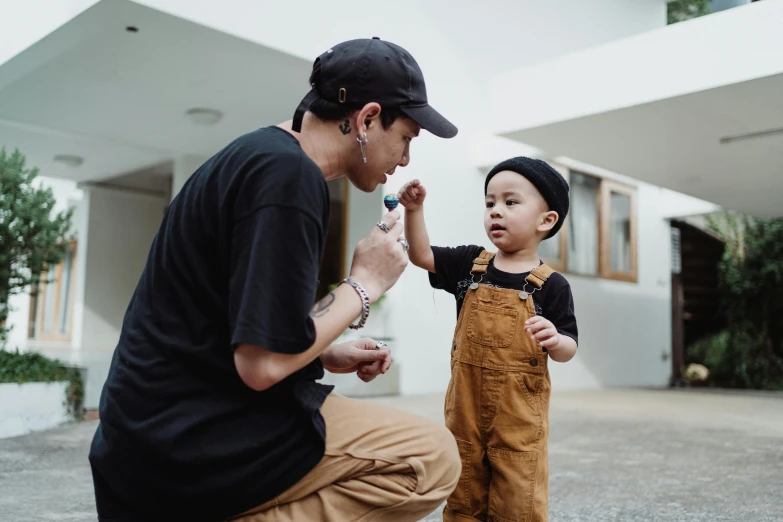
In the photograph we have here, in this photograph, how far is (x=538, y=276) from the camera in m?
2.16

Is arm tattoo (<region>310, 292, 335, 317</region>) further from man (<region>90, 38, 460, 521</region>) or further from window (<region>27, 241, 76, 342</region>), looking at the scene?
window (<region>27, 241, 76, 342</region>)

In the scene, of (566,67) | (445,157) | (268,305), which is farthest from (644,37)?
(268,305)

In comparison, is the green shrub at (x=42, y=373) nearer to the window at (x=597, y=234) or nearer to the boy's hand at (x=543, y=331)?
the boy's hand at (x=543, y=331)

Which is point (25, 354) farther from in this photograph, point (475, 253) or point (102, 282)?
point (102, 282)

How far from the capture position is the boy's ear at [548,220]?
7.34 ft

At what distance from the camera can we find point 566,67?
691 centimetres

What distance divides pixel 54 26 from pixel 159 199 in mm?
7000

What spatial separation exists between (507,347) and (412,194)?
540 millimetres

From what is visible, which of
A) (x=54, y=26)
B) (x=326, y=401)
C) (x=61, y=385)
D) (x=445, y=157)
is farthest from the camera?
(x=445, y=157)

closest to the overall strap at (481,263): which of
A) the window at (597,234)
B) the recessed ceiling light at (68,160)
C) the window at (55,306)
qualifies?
the window at (597,234)

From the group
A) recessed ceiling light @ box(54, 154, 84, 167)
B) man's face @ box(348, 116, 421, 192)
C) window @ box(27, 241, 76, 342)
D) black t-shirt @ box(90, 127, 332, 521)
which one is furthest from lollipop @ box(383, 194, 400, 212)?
window @ box(27, 241, 76, 342)

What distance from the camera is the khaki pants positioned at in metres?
1.46

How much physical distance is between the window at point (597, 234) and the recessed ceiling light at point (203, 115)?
4532 mm

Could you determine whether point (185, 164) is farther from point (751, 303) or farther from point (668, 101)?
point (751, 303)
